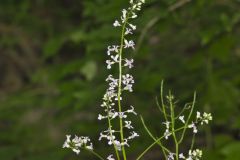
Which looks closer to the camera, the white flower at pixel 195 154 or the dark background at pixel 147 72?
the white flower at pixel 195 154

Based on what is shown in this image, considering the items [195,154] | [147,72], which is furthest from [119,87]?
[147,72]

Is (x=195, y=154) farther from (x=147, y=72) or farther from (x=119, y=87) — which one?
(x=147, y=72)

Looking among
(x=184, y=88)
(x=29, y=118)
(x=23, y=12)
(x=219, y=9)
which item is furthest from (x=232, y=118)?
(x=29, y=118)

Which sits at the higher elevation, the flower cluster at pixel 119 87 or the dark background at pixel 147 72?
the dark background at pixel 147 72

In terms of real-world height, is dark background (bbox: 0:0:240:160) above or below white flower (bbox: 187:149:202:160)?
above

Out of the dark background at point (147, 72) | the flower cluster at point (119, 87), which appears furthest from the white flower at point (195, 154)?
the dark background at point (147, 72)

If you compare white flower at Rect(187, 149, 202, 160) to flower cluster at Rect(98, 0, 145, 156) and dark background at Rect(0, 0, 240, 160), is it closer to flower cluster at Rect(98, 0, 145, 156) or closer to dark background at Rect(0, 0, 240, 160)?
flower cluster at Rect(98, 0, 145, 156)

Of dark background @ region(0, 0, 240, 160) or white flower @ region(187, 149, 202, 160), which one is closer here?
white flower @ region(187, 149, 202, 160)

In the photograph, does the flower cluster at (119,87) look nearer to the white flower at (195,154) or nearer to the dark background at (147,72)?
the white flower at (195,154)

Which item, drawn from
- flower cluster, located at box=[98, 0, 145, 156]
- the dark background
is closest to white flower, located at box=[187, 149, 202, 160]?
flower cluster, located at box=[98, 0, 145, 156]
